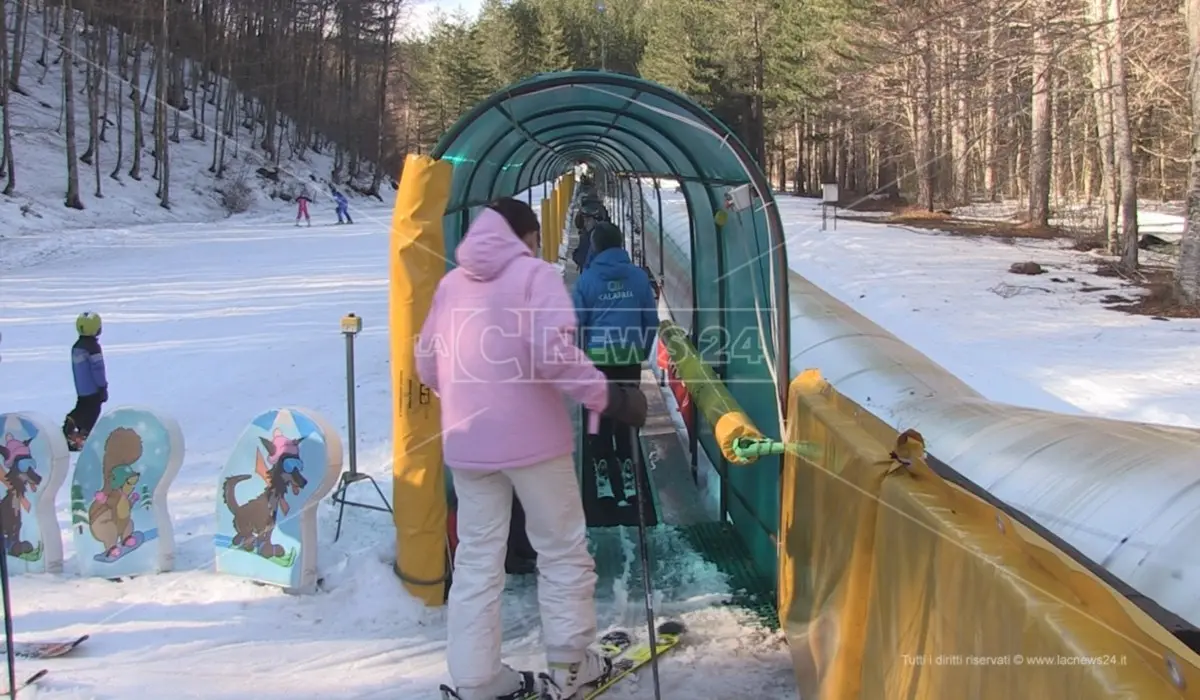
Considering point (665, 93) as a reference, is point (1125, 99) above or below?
above

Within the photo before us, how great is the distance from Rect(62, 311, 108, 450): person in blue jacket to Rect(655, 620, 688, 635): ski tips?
220 inches

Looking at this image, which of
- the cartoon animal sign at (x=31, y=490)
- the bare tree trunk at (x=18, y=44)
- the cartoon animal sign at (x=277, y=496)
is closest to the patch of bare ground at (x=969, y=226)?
the cartoon animal sign at (x=277, y=496)

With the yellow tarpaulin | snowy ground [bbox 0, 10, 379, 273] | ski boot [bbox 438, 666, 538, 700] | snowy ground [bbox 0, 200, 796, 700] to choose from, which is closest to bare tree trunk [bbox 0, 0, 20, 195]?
snowy ground [bbox 0, 10, 379, 273]

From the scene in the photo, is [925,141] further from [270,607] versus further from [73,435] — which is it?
[270,607]

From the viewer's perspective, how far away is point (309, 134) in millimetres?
56562

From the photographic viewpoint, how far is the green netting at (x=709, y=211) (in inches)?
186

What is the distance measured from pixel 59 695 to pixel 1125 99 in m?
19.0

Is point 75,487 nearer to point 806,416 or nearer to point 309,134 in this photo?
point 806,416

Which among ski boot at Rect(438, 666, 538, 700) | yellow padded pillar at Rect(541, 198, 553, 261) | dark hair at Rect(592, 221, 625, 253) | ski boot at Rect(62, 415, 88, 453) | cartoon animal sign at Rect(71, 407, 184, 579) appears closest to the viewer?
ski boot at Rect(438, 666, 538, 700)

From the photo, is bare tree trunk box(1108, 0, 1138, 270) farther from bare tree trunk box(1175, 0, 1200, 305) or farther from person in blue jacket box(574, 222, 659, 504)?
person in blue jacket box(574, 222, 659, 504)

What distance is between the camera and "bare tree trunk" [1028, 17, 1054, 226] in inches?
782

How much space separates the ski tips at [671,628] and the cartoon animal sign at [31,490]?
3353 millimetres

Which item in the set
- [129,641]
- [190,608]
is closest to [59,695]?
[129,641]

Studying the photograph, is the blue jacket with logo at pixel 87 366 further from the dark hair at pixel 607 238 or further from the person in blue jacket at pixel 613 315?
the dark hair at pixel 607 238
